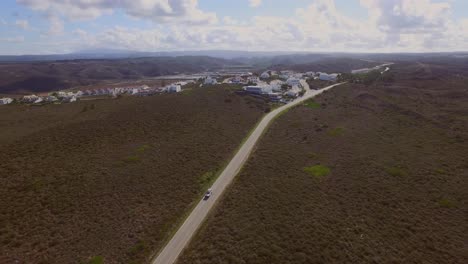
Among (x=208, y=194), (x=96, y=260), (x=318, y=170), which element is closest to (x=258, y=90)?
(x=318, y=170)

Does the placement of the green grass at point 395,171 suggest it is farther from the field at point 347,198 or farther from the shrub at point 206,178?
the shrub at point 206,178

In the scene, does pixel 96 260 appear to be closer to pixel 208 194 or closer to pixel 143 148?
pixel 208 194

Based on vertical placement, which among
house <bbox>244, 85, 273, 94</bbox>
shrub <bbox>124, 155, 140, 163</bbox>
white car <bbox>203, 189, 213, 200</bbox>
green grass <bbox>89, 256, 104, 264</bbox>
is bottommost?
green grass <bbox>89, 256, 104, 264</bbox>

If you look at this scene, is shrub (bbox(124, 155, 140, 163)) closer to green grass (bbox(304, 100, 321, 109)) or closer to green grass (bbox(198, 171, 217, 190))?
green grass (bbox(198, 171, 217, 190))

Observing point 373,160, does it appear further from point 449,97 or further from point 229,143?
point 449,97

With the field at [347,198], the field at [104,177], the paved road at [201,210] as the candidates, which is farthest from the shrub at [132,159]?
the field at [347,198]

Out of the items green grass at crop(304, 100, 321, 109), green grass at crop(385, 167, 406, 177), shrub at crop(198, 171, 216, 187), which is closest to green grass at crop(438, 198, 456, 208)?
green grass at crop(385, 167, 406, 177)

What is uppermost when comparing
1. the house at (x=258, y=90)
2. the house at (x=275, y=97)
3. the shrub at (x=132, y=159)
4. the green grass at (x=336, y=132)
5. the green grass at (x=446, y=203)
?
the house at (x=258, y=90)
